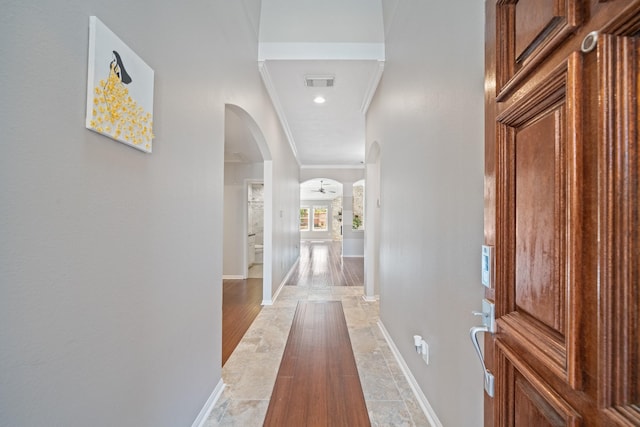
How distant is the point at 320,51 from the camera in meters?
2.90

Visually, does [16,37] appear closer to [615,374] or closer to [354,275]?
[615,374]

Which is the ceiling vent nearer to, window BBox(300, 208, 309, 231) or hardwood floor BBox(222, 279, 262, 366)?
hardwood floor BBox(222, 279, 262, 366)

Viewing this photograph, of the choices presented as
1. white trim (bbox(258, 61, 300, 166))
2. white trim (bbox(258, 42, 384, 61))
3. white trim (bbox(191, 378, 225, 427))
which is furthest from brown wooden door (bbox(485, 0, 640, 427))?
white trim (bbox(258, 61, 300, 166))

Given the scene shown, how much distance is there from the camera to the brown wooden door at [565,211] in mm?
430

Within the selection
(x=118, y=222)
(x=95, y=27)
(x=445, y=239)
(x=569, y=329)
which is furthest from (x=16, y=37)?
(x=445, y=239)

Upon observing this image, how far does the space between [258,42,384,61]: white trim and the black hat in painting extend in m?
2.22

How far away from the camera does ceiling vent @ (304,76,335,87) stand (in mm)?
3316

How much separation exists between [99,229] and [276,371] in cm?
190

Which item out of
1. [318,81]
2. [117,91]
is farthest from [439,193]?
[318,81]

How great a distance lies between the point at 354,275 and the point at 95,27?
226 inches

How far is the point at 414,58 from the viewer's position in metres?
2.02

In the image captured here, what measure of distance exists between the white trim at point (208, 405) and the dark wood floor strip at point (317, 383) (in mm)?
383

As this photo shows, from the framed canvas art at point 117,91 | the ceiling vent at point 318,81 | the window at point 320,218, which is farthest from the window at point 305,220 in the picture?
the framed canvas art at point 117,91

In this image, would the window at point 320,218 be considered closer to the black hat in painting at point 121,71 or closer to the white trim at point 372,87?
the white trim at point 372,87
